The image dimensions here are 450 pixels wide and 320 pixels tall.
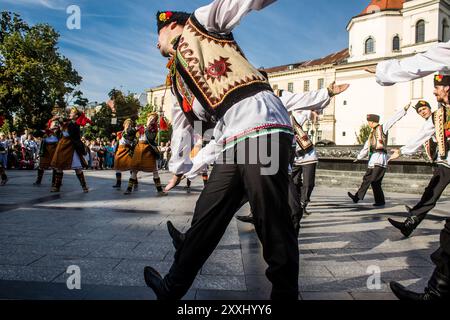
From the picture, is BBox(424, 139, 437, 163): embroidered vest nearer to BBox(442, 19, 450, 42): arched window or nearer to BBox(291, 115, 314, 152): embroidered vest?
BBox(291, 115, 314, 152): embroidered vest

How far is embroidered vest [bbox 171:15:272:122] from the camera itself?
7.61 feet

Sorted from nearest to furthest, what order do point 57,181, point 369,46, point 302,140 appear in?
point 302,140 < point 57,181 < point 369,46

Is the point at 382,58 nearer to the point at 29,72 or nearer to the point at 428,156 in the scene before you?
the point at 29,72

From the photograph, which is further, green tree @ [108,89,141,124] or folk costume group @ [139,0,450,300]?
green tree @ [108,89,141,124]

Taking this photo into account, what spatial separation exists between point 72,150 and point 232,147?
29.0 ft

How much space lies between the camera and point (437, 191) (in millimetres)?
5051

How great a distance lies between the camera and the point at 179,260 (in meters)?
2.27

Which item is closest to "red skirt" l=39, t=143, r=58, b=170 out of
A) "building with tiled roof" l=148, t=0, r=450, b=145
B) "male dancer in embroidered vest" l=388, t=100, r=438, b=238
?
"male dancer in embroidered vest" l=388, t=100, r=438, b=238

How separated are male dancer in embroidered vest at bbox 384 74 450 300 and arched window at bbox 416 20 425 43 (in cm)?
4929

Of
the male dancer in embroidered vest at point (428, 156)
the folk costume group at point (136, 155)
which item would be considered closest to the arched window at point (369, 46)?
the folk costume group at point (136, 155)

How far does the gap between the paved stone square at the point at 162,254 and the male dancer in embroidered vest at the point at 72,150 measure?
268cm

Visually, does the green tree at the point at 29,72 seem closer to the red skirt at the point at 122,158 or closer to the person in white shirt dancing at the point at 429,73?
the red skirt at the point at 122,158

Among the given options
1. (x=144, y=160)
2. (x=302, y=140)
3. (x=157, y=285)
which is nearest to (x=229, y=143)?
(x=157, y=285)
